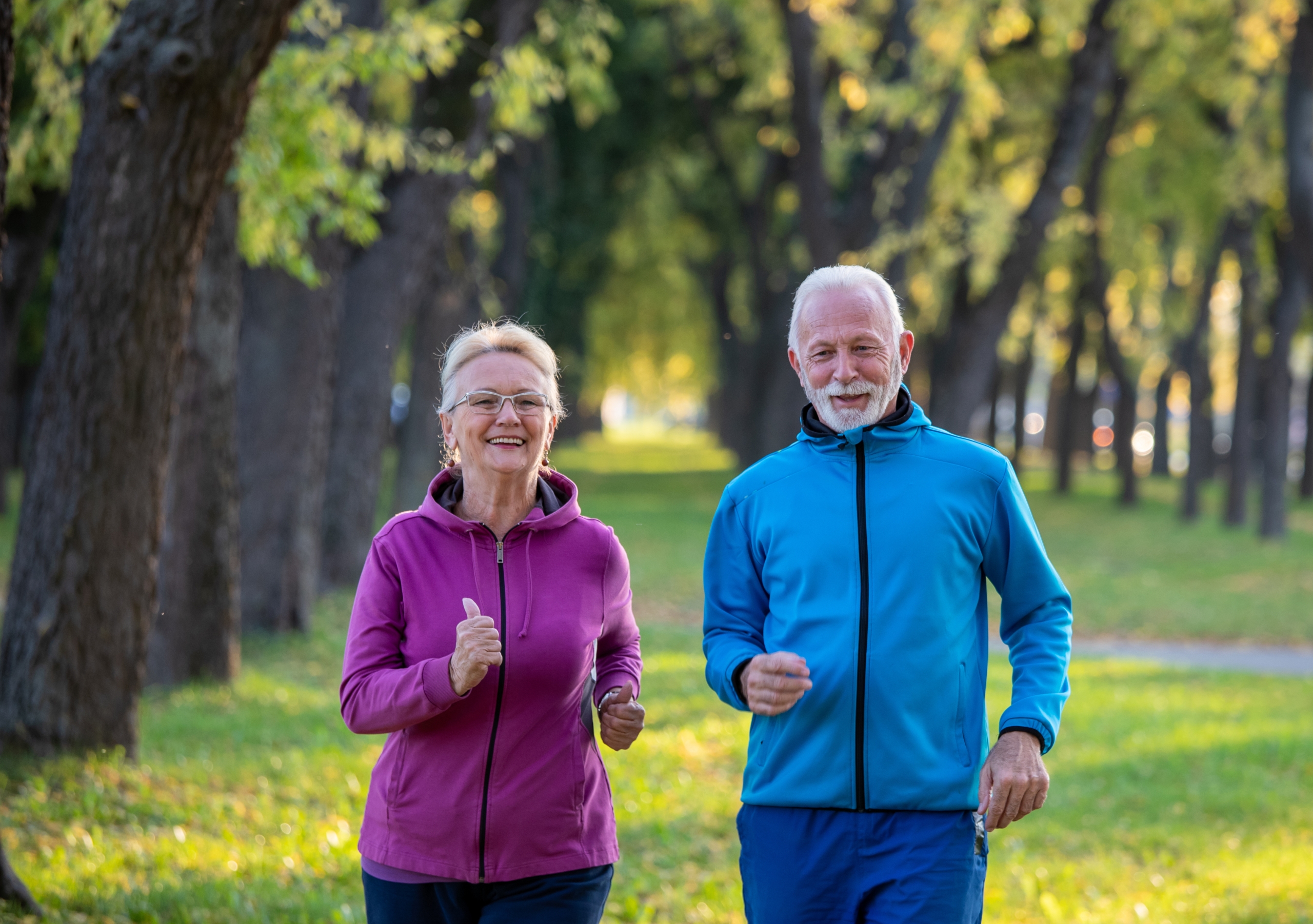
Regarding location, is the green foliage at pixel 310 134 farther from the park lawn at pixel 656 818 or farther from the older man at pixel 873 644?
the older man at pixel 873 644

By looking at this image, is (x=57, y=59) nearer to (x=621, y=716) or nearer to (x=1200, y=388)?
(x=621, y=716)

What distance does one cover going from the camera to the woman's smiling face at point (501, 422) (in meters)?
3.07

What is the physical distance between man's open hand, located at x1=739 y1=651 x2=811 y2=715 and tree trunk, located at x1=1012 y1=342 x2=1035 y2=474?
101ft

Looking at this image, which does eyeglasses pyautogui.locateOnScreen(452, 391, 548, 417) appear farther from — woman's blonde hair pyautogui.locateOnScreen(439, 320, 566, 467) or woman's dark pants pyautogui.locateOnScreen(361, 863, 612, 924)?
woman's dark pants pyautogui.locateOnScreen(361, 863, 612, 924)

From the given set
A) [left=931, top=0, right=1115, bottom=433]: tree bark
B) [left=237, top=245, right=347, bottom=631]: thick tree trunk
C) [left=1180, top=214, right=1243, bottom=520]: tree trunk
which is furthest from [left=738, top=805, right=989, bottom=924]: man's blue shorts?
[left=1180, top=214, right=1243, bottom=520]: tree trunk

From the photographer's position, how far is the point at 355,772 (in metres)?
7.71

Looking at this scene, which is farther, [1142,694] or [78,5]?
[1142,694]

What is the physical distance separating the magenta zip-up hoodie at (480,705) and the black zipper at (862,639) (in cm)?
57

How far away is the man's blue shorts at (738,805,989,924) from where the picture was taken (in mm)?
2877

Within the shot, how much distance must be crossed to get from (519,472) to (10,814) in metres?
4.13

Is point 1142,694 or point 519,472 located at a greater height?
point 519,472

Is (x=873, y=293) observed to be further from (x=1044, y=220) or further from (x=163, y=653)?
(x=1044, y=220)

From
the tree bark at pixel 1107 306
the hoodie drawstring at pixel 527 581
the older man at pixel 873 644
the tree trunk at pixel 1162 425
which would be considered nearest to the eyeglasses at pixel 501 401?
the hoodie drawstring at pixel 527 581

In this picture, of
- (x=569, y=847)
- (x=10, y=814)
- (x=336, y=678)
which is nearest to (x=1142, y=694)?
(x=336, y=678)
